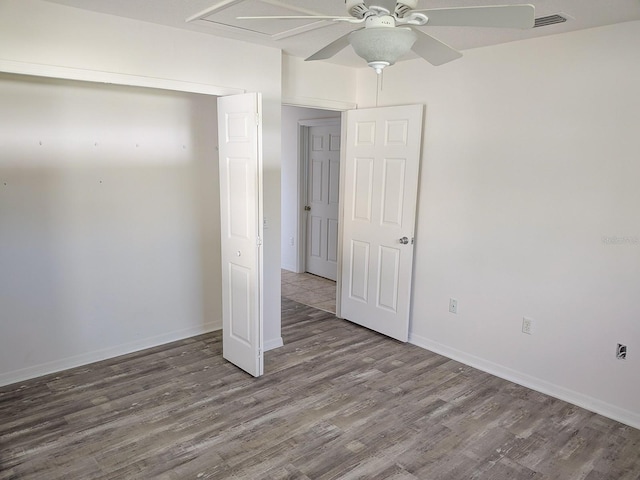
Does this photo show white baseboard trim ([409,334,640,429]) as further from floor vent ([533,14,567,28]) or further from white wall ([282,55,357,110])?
floor vent ([533,14,567,28])

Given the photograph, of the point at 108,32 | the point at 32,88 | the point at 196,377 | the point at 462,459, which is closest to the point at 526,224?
the point at 462,459

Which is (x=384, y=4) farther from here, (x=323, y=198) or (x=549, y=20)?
(x=323, y=198)

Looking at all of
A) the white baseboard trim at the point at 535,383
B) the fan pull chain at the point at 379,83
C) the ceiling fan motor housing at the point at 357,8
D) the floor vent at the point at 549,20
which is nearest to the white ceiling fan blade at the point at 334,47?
the ceiling fan motor housing at the point at 357,8

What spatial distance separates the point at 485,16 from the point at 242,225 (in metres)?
2.27

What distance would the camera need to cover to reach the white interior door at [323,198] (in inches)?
238

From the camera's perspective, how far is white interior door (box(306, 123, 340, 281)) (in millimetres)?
6039

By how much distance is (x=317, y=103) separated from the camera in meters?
4.25

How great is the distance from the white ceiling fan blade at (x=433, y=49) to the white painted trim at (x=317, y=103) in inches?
84.5

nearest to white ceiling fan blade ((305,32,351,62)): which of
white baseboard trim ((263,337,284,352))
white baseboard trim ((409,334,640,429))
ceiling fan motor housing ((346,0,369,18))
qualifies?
ceiling fan motor housing ((346,0,369,18))

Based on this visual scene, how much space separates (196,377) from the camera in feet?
11.5

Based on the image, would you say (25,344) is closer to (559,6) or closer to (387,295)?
(387,295)

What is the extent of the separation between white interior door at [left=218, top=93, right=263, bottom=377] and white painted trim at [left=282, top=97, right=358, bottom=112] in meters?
0.81

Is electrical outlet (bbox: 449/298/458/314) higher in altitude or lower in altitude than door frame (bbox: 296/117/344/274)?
lower

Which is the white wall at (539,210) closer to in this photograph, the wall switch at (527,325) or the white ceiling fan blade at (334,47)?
the wall switch at (527,325)
